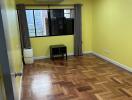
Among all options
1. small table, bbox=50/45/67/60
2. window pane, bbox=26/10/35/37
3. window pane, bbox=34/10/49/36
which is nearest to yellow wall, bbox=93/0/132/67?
small table, bbox=50/45/67/60

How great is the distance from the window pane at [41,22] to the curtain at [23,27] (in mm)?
432

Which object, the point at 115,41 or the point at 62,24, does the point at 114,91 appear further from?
the point at 62,24

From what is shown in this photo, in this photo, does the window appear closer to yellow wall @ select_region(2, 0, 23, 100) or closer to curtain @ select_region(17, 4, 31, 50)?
curtain @ select_region(17, 4, 31, 50)

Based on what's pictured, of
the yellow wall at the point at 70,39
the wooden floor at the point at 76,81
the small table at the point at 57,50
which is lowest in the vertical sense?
the wooden floor at the point at 76,81

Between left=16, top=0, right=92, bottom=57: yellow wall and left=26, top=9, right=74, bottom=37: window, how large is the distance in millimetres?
185

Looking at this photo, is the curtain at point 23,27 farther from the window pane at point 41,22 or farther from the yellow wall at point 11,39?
the yellow wall at point 11,39

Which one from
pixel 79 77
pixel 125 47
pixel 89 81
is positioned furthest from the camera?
pixel 125 47

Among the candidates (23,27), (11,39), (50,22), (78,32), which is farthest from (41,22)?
(11,39)

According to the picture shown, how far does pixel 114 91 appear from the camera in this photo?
2936 millimetres

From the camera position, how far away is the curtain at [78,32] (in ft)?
17.3

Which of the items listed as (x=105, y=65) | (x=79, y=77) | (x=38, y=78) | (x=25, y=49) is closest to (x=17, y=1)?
(x=25, y=49)

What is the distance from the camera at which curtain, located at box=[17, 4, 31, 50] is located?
4699mm

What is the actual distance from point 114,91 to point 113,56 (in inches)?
71.3

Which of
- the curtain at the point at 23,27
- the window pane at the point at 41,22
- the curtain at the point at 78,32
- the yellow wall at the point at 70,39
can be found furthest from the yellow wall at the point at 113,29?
the curtain at the point at 23,27
